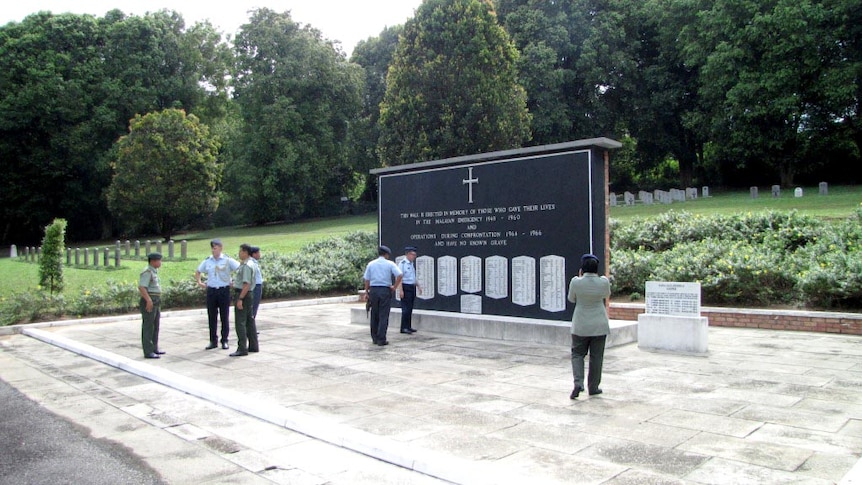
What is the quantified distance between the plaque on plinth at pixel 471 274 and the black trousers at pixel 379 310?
1.77m

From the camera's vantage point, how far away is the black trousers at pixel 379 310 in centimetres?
1152

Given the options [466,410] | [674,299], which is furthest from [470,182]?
[466,410]

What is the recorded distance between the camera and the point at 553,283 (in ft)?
37.2

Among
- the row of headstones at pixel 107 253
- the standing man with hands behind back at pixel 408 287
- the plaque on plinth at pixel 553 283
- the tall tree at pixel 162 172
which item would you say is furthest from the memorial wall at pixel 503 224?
the tall tree at pixel 162 172

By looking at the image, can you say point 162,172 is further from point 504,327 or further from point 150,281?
point 504,327

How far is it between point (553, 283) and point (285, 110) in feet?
128

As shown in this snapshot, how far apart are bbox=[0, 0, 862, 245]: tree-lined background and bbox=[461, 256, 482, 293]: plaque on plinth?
23.4 metres

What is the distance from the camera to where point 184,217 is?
45.6m

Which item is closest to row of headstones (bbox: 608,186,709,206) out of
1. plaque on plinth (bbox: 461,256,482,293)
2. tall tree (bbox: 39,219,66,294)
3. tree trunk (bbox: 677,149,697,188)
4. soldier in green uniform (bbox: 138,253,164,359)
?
tree trunk (bbox: 677,149,697,188)

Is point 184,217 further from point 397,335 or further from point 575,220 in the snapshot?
point 575,220

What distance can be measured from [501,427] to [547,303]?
5.26m

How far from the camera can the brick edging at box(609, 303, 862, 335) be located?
11.5 meters

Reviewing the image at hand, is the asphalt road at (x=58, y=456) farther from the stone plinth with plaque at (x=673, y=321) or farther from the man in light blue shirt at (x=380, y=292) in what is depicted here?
the stone plinth with plaque at (x=673, y=321)

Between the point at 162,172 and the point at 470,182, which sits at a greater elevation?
the point at 162,172
